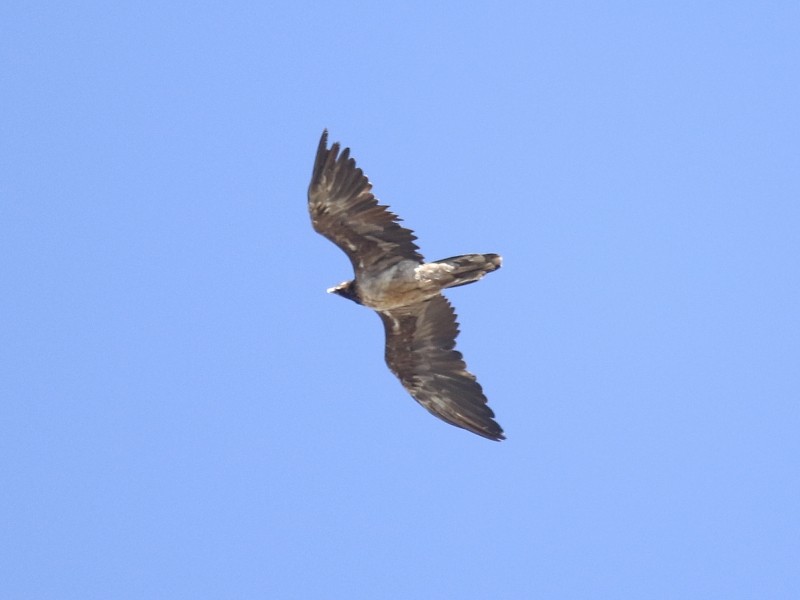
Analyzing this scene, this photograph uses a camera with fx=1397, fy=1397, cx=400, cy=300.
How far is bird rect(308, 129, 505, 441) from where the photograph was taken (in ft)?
64.2

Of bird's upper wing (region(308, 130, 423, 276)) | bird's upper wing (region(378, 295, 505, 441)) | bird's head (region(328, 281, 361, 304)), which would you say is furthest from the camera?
bird's upper wing (region(378, 295, 505, 441))

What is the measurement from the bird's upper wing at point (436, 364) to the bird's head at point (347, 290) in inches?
20.7

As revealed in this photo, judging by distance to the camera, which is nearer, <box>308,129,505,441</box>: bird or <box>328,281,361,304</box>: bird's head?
<box>308,129,505,441</box>: bird

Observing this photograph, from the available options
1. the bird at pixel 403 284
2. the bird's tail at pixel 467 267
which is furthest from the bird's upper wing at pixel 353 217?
the bird's tail at pixel 467 267

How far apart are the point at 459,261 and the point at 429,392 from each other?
2467mm

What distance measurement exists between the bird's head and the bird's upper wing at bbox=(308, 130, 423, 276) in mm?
276

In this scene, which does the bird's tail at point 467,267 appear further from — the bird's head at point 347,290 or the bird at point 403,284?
the bird's head at point 347,290

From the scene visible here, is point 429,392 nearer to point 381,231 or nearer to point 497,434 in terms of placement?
point 497,434

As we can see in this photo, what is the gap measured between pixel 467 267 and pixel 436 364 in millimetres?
2032

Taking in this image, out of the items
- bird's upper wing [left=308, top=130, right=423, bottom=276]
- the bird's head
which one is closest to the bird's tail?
bird's upper wing [left=308, top=130, right=423, bottom=276]

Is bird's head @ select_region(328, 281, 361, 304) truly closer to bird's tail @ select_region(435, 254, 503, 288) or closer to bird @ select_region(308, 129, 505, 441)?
bird @ select_region(308, 129, 505, 441)

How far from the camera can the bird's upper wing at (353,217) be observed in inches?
762

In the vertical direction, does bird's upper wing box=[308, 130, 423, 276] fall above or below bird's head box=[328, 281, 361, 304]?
above

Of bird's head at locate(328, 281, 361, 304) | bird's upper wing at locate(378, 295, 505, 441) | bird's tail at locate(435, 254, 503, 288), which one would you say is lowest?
bird's upper wing at locate(378, 295, 505, 441)
